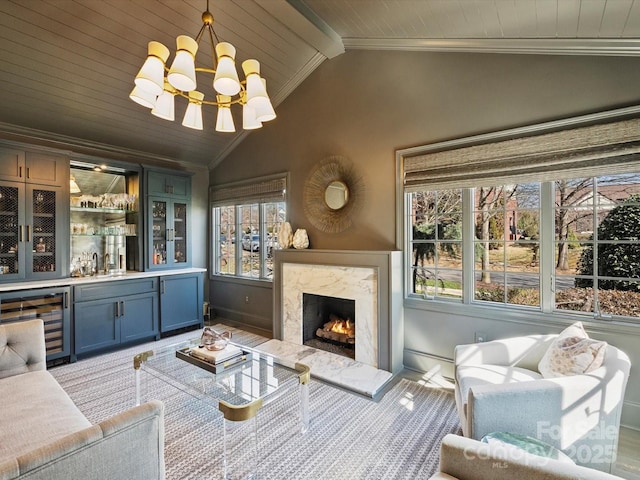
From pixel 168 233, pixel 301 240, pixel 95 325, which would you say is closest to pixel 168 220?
pixel 168 233

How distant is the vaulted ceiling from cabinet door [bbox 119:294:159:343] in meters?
2.18

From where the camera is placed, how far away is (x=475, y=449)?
1092 mm

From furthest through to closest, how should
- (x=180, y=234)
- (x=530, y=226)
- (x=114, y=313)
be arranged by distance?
(x=180, y=234) < (x=114, y=313) < (x=530, y=226)

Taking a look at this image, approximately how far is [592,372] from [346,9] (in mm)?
3457

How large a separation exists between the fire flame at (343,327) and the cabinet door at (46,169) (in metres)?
3.68

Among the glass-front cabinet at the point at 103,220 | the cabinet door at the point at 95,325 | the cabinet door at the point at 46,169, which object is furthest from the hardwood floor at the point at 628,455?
the cabinet door at the point at 46,169

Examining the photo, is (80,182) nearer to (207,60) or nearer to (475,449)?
(207,60)

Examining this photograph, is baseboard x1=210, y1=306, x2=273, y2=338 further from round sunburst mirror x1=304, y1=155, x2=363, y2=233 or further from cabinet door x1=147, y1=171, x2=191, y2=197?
cabinet door x1=147, y1=171, x2=191, y2=197

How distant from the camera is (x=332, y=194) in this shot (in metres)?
3.88

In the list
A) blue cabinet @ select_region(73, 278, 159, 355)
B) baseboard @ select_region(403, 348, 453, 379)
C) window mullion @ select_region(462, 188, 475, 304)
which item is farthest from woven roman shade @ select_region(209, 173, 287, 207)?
baseboard @ select_region(403, 348, 453, 379)

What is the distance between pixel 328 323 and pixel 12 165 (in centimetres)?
399

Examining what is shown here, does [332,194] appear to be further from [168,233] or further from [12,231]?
[12,231]

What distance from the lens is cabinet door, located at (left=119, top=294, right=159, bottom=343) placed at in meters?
4.03

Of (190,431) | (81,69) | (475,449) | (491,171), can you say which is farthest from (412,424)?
(81,69)
